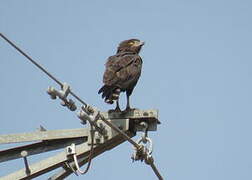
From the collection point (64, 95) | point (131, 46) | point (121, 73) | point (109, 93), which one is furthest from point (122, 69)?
point (64, 95)

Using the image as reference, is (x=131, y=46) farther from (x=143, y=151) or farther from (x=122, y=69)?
(x=143, y=151)

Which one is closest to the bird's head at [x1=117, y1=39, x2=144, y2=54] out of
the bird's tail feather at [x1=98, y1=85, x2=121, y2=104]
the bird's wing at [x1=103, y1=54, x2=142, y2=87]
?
the bird's wing at [x1=103, y1=54, x2=142, y2=87]

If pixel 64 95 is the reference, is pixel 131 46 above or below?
above

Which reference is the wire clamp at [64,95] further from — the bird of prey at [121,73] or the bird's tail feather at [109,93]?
the bird's tail feather at [109,93]

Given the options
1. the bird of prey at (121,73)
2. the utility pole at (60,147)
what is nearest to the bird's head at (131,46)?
the bird of prey at (121,73)

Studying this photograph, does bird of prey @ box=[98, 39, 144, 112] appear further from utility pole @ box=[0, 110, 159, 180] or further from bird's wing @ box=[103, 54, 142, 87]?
utility pole @ box=[0, 110, 159, 180]

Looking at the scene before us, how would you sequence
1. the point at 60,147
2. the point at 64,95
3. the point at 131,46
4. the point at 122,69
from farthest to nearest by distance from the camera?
1. the point at 131,46
2. the point at 122,69
3. the point at 60,147
4. the point at 64,95

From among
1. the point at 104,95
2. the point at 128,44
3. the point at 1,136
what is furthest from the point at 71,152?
the point at 128,44

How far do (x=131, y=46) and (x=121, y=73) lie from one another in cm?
165

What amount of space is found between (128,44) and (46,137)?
469cm

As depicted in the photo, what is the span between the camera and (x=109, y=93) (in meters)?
8.99

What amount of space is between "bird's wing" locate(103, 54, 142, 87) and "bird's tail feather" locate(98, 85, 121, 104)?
7 centimetres

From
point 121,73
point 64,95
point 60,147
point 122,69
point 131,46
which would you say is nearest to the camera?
point 64,95

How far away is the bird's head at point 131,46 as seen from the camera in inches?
439
